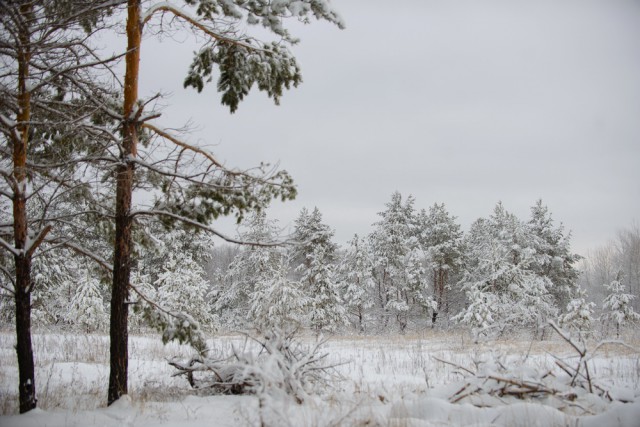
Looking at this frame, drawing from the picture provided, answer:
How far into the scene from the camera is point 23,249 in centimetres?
530

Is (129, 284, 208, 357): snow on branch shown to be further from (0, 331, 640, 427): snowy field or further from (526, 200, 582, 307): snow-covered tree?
(526, 200, 582, 307): snow-covered tree

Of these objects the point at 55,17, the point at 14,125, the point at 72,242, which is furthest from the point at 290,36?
the point at 72,242

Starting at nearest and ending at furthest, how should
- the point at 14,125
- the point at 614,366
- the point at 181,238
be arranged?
the point at 14,125 → the point at 614,366 → the point at 181,238

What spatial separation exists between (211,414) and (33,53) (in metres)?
5.28

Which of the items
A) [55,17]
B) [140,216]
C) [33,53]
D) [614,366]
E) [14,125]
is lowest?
[614,366]

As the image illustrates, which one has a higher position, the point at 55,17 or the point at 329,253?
the point at 55,17

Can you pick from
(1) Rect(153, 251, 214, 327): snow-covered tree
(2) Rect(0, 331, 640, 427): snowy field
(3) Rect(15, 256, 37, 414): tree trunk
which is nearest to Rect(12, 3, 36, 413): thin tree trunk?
(3) Rect(15, 256, 37, 414): tree trunk

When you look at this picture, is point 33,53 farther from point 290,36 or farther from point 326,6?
point 326,6

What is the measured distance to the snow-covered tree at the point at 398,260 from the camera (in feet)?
118

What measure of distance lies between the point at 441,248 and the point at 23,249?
3812cm

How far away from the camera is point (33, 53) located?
212 inches

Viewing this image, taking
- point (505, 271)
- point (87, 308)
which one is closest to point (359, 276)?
point (505, 271)

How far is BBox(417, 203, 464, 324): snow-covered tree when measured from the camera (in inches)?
1554

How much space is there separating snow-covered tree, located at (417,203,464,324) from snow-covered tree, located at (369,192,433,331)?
303cm
